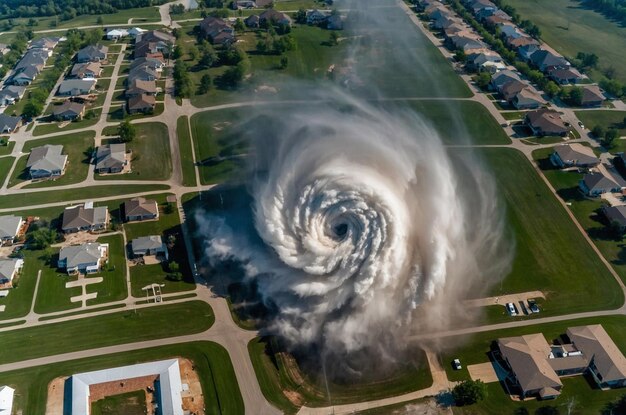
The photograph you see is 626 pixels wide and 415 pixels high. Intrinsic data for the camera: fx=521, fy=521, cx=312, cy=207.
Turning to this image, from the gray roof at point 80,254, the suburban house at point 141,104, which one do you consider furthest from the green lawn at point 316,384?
the suburban house at point 141,104

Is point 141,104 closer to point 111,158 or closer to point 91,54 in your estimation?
point 111,158

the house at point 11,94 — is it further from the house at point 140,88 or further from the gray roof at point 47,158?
the house at point 140,88

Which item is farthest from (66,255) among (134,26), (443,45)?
(443,45)

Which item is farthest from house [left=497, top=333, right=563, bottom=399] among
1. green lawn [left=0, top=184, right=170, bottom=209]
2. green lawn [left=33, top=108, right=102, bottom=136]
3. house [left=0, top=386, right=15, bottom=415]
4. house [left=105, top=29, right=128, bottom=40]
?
house [left=105, top=29, right=128, bottom=40]

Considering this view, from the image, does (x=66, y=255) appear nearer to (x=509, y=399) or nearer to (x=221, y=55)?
(x=509, y=399)

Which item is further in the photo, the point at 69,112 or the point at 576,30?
the point at 576,30

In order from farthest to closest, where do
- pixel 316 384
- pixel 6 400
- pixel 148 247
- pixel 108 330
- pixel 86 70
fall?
pixel 86 70 → pixel 148 247 → pixel 108 330 → pixel 316 384 → pixel 6 400

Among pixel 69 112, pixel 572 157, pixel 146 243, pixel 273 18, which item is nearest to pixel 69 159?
pixel 69 112
